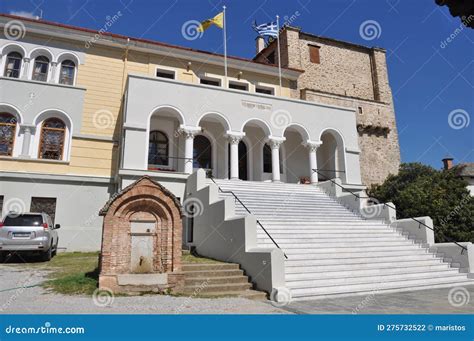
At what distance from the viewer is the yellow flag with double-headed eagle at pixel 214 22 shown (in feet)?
68.0

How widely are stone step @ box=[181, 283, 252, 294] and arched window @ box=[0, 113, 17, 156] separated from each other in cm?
1358

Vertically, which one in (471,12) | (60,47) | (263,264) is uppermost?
(60,47)

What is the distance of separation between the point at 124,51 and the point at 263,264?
1733cm

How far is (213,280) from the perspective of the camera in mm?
8828

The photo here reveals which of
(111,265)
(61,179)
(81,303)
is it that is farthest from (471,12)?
(61,179)

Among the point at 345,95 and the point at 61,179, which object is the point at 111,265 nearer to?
the point at 61,179

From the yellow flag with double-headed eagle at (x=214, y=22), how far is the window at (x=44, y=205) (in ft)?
41.5

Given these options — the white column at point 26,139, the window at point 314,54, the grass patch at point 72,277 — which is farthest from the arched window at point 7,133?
the window at point 314,54

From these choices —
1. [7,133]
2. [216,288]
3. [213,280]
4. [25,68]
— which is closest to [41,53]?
[25,68]

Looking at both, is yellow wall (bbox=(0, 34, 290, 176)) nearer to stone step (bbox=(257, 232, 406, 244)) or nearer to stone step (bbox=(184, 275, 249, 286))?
stone step (bbox=(257, 232, 406, 244))

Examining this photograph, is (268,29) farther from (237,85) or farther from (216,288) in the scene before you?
(216,288)

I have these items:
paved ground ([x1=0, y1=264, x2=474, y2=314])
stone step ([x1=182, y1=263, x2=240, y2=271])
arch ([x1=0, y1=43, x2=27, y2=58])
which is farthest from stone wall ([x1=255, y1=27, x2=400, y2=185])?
paved ground ([x1=0, y1=264, x2=474, y2=314])

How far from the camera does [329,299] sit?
26.7 ft

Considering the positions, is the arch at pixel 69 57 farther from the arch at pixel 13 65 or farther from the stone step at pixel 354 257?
the stone step at pixel 354 257
